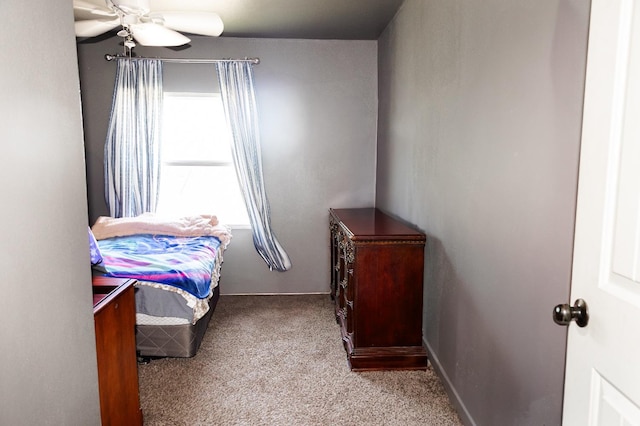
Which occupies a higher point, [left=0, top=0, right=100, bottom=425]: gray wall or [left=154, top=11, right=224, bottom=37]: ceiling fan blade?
[left=154, top=11, right=224, bottom=37]: ceiling fan blade

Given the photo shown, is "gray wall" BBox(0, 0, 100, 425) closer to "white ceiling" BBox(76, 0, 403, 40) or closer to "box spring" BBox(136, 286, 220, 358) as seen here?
"box spring" BBox(136, 286, 220, 358)

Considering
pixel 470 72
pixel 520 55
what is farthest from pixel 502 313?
pixel 470 72

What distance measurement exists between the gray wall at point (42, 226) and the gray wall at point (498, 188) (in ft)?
4.52

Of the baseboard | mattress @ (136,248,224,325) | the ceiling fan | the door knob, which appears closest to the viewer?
the door knob

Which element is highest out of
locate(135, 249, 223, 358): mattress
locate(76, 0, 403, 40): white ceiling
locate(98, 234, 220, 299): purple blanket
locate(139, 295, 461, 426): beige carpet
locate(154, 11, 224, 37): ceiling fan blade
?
locate(76, 0, 403, 40): white ceiling

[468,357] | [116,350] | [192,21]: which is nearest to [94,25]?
[192,21]

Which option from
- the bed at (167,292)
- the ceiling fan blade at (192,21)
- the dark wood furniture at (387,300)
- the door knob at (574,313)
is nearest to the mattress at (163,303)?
the bed at (167,292)

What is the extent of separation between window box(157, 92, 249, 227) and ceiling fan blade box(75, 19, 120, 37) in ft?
4.06

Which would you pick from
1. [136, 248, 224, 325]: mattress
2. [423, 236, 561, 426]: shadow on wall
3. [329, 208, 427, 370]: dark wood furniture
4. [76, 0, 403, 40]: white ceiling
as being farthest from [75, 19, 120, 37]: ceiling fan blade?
[423, 236, 561, 426]: shadow on wall

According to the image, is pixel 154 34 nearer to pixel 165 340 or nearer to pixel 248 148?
pixel 248 148

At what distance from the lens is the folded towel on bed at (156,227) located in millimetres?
3604

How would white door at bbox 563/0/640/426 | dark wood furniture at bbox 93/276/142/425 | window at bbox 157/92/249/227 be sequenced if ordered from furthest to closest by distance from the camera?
1. window at bbox 157/92/249/227
2. dark wood furniture at bbox 93/276/142/425
3. white door at bbox 563/0/640/426

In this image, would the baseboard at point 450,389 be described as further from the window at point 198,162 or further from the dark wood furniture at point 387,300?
the window at point 198,162

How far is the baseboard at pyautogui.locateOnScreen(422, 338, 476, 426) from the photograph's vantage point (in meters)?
2.11
